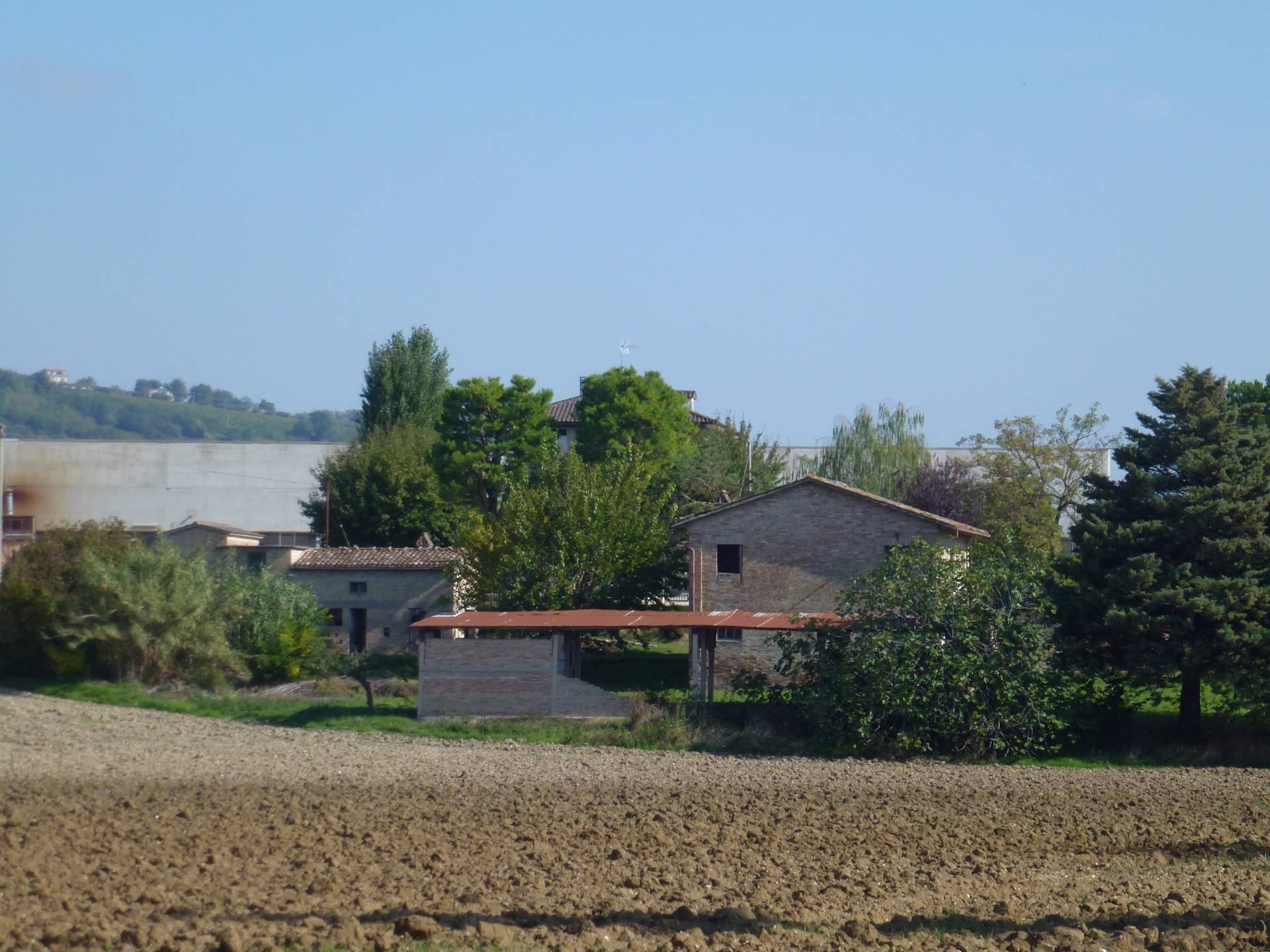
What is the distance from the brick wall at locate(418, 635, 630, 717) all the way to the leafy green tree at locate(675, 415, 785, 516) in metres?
19.4

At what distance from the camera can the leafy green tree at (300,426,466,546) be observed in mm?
62062

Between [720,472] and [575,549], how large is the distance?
1597cm

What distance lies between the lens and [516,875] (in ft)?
49.6

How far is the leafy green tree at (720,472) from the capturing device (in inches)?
2140

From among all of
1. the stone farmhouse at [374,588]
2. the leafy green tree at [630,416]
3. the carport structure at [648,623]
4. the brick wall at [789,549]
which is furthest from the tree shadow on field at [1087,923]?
the leafy green tree at [630,416]

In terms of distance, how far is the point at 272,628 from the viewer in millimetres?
42250

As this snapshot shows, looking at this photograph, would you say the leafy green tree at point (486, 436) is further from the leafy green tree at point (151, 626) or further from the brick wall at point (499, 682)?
the brick wall at point (499, 682)

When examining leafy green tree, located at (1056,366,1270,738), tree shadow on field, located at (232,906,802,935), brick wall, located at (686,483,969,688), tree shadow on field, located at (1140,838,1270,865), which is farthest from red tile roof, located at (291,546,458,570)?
tree shadow on field, located at (232,906,802,935)

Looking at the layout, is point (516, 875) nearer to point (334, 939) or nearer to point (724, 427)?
point (334, 939)

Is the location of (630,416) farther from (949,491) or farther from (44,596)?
(44,596)

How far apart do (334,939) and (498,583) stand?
29.4 metres

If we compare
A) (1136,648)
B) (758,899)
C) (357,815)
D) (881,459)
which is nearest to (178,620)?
(357,815)

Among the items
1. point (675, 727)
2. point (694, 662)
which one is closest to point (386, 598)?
point (694, 662)

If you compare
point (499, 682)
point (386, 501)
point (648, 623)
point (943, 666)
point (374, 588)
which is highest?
point (386, 501)
